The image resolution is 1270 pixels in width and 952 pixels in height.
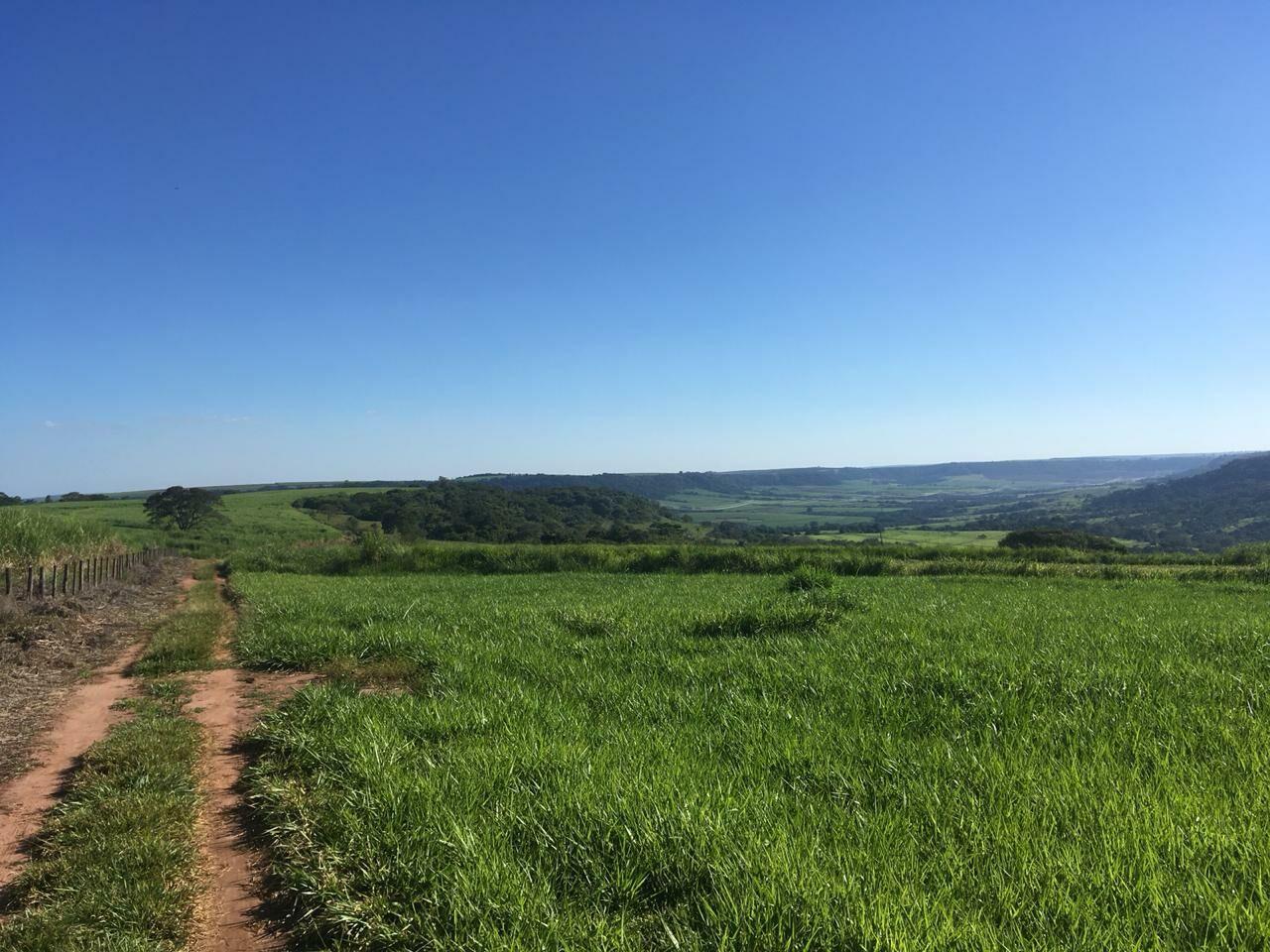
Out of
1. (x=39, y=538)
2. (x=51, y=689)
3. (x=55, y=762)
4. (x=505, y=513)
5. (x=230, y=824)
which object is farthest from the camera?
(x=505, y=513)

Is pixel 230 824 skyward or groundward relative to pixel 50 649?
skyward

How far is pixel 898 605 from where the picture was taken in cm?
1300

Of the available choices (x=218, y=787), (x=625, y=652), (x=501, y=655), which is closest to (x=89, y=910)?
(x=218, y=787)

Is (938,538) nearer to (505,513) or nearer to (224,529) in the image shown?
(505,513)

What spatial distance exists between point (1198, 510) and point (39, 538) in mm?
171830

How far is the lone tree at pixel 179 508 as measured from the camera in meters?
64.1

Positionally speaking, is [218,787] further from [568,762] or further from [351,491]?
[351,491]

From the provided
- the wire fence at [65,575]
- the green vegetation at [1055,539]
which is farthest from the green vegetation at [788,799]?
the green vegetation at [1055,539]

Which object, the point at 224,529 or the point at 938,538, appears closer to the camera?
the point at 224,529

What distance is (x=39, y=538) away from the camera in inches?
912

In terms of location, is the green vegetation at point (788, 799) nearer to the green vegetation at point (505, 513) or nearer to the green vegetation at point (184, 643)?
the green vegetation at point (184, 643)

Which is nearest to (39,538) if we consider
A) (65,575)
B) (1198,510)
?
(65,575)

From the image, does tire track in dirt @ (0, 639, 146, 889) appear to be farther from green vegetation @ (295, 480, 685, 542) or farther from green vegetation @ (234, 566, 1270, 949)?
green vegetation @ (295, 480, 685, 542)

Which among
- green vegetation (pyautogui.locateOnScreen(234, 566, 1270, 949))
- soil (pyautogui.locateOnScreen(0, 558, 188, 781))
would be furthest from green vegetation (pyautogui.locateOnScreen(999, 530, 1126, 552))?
soil (pyautogui.locateOnScreen(0, 558, 188, 781))
